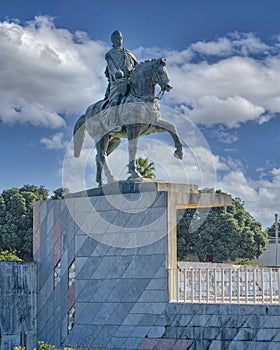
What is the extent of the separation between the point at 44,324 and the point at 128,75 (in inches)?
194

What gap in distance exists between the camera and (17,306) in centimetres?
1302

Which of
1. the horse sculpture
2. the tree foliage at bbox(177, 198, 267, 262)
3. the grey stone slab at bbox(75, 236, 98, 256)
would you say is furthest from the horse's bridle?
the tree foliage at bbox(177, 198, 267, 262)

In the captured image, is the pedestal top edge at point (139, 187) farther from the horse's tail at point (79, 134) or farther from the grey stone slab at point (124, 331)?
the grey stone slab at point (124, 331)

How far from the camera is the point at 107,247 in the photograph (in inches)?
473

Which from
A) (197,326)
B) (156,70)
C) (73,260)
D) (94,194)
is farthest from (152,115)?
(197,326)

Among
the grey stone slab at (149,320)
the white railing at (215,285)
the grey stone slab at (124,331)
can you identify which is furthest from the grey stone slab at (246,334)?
the grey stone slab at (124,331)

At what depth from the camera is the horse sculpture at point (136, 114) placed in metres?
12.1

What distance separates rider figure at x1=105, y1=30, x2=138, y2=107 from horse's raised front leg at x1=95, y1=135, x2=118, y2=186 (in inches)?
33.8

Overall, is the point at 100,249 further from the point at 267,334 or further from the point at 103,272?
the point at 267,334

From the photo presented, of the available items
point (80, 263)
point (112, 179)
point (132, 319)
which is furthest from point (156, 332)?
point (112, 179)

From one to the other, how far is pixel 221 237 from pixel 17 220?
31.4 feet

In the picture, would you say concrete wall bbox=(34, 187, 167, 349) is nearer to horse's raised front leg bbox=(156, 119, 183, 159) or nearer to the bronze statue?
the bronze statue

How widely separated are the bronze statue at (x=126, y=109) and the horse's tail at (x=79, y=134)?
5 cm

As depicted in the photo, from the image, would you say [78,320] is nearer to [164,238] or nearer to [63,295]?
[63,295]
